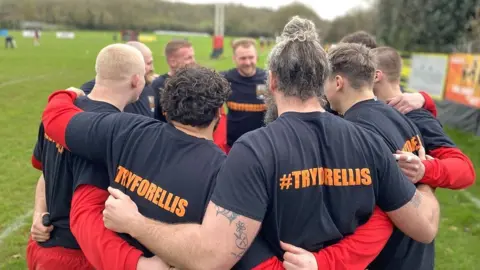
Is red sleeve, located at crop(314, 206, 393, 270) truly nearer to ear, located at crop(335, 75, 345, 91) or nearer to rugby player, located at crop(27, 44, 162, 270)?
ear, located at crop(335, 75, 345, 91)

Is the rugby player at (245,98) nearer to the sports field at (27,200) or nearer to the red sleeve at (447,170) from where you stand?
the sports field at (27,200)

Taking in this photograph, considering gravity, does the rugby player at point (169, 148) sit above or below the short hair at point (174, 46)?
below

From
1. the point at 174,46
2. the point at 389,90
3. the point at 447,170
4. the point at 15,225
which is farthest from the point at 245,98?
the point at 447,170

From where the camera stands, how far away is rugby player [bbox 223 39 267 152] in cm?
616

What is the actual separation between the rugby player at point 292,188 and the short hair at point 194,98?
267 mm

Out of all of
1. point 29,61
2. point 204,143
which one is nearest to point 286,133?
point 204,143

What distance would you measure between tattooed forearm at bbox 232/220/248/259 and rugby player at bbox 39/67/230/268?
0.80 feet

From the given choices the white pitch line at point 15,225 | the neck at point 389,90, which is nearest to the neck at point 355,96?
the neck at point 389,90

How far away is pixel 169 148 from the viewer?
2.10 metres

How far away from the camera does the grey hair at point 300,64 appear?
200 centimetres

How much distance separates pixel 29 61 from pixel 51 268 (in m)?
27.9

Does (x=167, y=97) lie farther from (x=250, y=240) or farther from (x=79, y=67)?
(x=79, y=67)

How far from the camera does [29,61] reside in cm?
2770

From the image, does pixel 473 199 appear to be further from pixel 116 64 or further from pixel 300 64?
pixel 116 64
